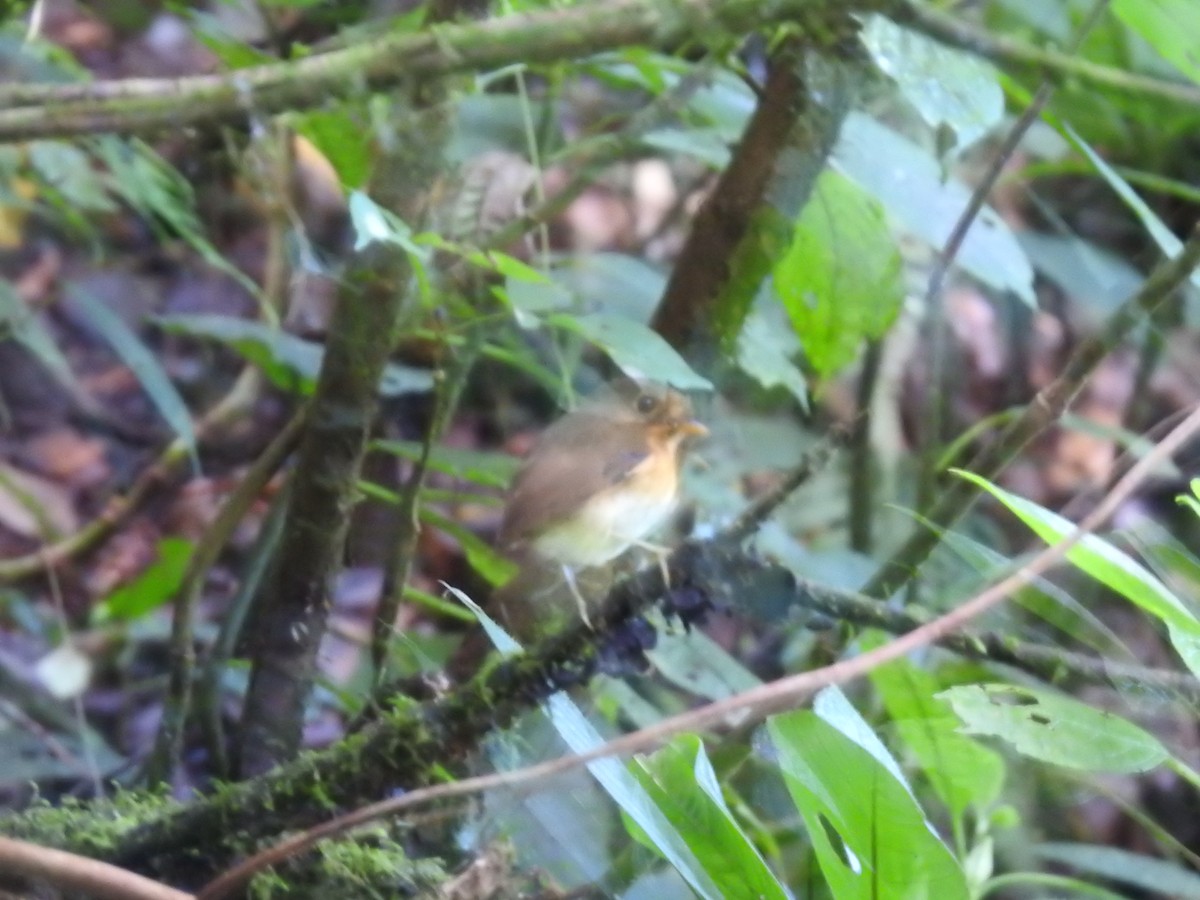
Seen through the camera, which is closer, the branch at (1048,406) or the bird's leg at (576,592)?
the bird's leg at (576,592)

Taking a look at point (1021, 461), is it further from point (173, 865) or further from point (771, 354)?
point (173, 865)

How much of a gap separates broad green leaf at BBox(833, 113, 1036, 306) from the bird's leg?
0.44 m

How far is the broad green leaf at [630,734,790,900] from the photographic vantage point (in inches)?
31.0

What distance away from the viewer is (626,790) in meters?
0.78

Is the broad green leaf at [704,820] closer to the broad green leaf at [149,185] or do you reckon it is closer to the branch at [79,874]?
the branch at [79,874]

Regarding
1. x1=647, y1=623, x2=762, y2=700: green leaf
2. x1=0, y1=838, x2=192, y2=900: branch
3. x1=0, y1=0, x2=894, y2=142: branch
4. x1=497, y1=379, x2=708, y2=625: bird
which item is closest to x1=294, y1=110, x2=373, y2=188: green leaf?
x1=0, y1=0, x2=894, y2=142: branch

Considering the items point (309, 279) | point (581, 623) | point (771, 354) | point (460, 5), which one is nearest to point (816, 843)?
point (581, 623)

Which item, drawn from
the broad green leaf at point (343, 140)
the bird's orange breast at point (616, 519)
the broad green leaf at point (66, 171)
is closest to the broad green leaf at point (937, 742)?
the bird's orange breast at point (616, 519)

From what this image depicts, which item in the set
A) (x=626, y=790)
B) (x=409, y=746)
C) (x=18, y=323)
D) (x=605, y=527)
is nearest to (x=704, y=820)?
(x=626, y=790)

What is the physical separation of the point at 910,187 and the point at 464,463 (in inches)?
19.8

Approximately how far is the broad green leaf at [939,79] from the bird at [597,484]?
1.18 feet

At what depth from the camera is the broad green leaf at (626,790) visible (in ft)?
2.49

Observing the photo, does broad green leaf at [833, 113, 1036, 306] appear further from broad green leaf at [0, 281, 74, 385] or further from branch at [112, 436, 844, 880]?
broad green leaf at [0, 281, 74, 385]

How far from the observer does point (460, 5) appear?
1.09 metres
